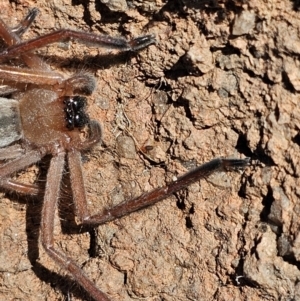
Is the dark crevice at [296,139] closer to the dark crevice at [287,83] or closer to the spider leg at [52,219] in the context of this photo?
the dark crevice at [287,83]

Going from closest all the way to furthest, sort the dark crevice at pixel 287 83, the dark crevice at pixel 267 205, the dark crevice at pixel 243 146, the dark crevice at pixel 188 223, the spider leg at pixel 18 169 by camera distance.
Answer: the dark crevice at pixel 287 83, the dark crevice at pixel 267 205, the dark crevice at pixel 243 146, the dark crevice at pixel 188 223, the spider leg at pixel 18 169

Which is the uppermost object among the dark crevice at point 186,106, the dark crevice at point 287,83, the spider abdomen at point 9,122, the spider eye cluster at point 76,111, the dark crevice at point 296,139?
the dark crevice at point 287,83

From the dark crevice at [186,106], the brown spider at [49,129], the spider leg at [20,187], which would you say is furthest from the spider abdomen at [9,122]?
the dark crevice at [186,106]

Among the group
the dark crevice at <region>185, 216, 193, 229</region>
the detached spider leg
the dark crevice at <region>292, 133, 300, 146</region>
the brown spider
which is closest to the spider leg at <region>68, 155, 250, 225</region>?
the brown spider

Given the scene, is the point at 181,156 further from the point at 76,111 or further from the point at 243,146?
the point at 76,111

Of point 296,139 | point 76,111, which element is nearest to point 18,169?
point 76,111

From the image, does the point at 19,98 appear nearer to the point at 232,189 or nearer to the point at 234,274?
the point at 232,189

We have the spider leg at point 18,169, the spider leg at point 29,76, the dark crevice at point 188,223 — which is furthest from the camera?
the spider leg at point 18,169
